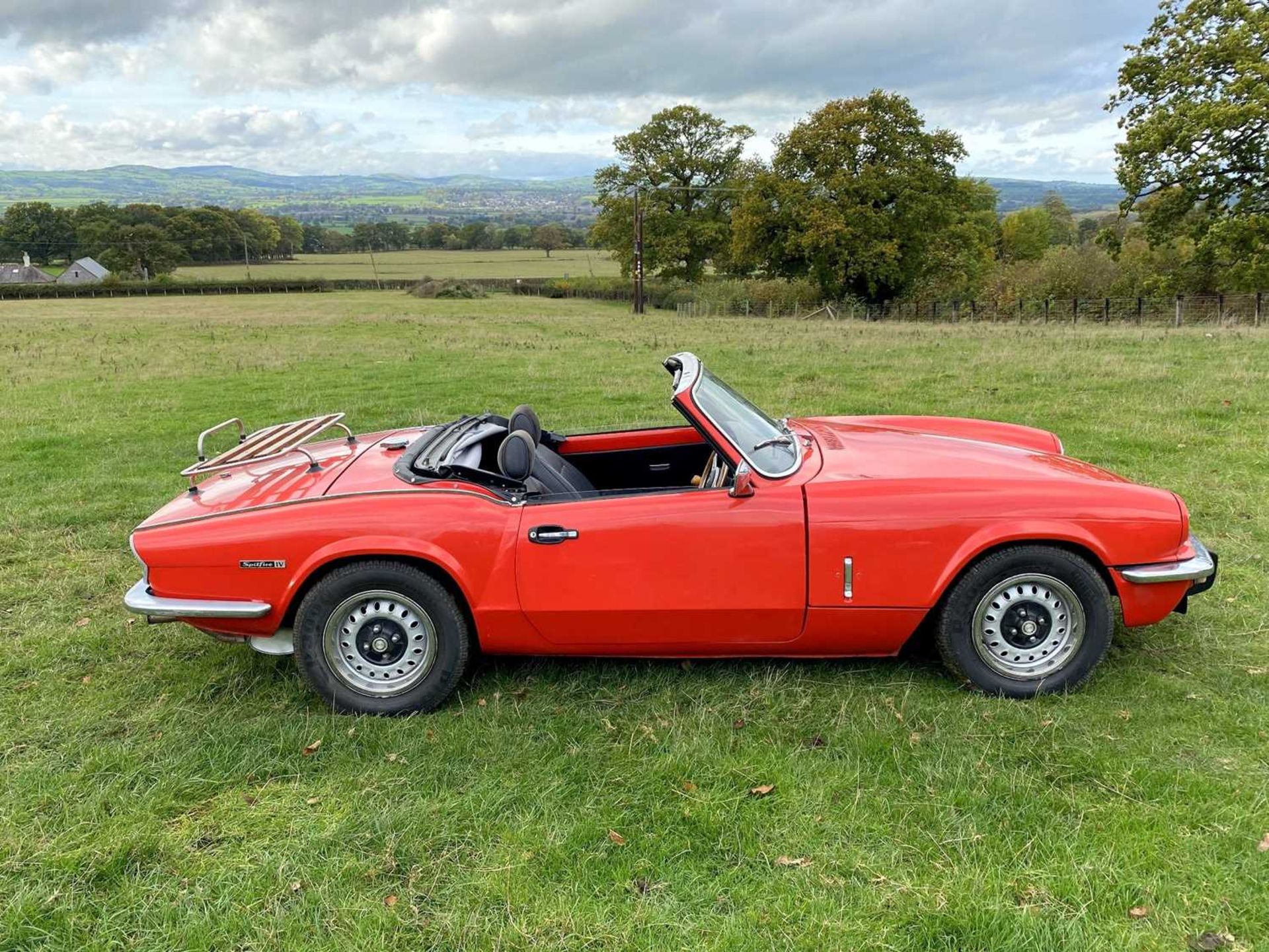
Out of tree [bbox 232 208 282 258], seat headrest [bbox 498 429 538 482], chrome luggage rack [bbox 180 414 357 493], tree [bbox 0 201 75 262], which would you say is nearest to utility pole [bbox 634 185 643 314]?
chrome luggage rack [bbox 180 414 357 493]

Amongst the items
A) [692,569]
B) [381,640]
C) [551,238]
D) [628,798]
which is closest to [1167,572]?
[692,569]

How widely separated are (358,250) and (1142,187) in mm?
79454

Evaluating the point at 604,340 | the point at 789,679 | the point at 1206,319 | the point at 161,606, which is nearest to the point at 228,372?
the point at 604,340

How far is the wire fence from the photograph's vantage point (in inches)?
894

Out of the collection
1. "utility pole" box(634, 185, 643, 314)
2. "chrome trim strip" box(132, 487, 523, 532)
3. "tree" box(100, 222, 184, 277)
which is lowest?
"chrome trim strip" box(132, 487, 523, 532)

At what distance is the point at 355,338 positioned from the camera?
21500mm

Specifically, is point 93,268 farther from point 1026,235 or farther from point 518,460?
point 518,460

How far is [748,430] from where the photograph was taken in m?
3.89

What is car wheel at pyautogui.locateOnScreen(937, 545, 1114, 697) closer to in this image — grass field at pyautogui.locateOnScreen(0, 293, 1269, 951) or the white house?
grass field at pyautogui.locateOnScreen(0, 293, 1269, 951)

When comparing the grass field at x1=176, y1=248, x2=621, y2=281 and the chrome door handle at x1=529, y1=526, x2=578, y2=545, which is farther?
the grass field at x1=176, y1=248, x2=621, y2=281

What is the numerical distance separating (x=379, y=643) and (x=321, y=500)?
0.69 m

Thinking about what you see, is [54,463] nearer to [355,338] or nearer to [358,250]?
[355,338]

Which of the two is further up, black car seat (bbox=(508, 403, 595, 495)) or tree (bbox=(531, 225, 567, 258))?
tree (bbox=(531, 225, 567, 258))

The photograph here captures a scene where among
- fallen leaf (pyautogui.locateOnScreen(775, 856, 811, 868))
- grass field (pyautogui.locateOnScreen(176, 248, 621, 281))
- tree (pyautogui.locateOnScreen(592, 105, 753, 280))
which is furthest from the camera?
grass field (pyautogui.locateOnScreen(176, 248, 621, 281))
